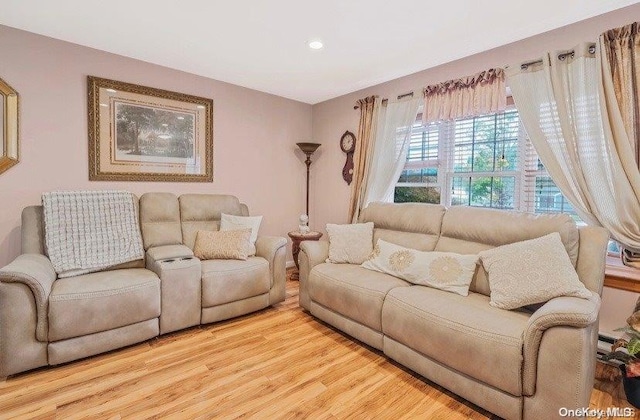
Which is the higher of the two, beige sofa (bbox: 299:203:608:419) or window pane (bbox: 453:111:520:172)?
window pane (bbox: 453:111:520:172)

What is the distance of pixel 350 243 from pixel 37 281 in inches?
87.8

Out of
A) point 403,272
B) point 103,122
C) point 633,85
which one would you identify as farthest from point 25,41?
point 633,85

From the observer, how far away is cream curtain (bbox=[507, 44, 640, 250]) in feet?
6.65

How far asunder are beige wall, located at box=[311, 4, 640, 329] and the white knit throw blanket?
2.36m

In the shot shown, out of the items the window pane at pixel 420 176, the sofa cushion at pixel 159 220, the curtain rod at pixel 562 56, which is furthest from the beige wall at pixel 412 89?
the sofa cushion at pixel 159 220

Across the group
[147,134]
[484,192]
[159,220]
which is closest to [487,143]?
[484,192]

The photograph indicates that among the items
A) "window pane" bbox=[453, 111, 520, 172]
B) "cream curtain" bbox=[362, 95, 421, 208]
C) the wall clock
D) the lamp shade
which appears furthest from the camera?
the lamp shade

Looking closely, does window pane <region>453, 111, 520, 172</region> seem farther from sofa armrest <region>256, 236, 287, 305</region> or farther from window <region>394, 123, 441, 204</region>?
sofa armrest <region>256, 236, 287, 305</region>

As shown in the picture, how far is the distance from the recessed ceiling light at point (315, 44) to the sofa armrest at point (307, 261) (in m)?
1.73

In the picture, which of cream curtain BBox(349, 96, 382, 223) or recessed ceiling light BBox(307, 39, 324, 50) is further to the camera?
cream curtain BBox(349, 96, 382, 223)

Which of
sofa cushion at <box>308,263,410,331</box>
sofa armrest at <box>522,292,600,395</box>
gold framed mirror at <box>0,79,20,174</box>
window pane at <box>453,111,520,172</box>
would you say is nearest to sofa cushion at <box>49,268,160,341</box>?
gold framed mirror at <box>0,79,20,174</box>

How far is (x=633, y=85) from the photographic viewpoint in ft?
6.64

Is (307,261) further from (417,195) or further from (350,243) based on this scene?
(417,195)

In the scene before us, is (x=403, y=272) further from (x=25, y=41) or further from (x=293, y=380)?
(x=25, y=41)
